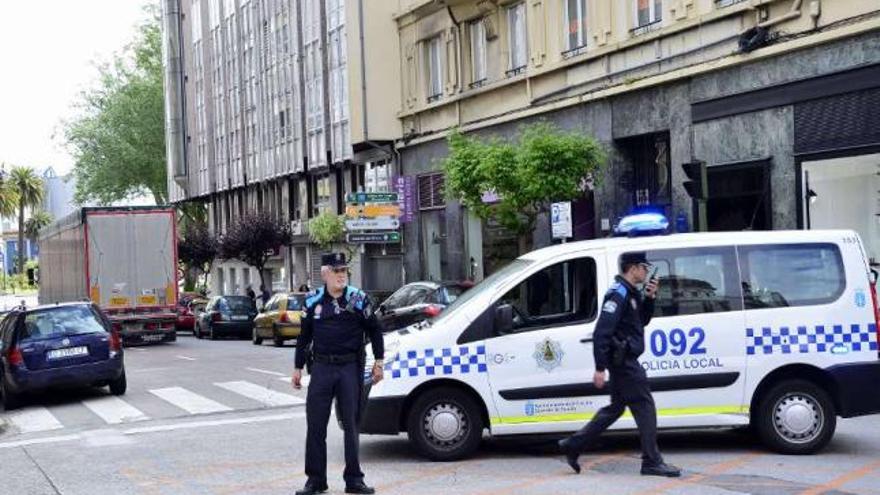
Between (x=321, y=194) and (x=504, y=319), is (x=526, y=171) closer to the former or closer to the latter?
(x=504, y=319)

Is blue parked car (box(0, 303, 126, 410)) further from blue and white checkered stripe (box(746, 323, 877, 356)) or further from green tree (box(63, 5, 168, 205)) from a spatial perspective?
green tree (box(63, 5, 168, 205))

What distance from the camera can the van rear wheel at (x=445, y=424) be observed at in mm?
9828

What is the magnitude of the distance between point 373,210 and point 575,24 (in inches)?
397

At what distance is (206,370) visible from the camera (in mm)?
21297

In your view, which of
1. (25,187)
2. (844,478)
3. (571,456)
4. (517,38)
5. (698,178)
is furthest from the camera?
(25,187)

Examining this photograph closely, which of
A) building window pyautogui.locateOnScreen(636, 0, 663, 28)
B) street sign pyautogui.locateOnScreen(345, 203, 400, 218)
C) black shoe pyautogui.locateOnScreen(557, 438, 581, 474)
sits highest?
building window pyautogui.locateOnScreen(636, 0, 663, 28)

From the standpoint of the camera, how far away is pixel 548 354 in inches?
382

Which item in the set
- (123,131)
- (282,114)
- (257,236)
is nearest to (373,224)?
(257,236)

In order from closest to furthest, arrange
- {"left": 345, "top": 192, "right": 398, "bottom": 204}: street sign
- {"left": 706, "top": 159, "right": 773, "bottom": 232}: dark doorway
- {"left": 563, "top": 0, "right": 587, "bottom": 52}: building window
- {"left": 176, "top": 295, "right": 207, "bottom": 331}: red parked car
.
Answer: {"left": 706, "top": 159, "right": 773, "bottom": 232}: dark doorway → {"left": 563, "top": 0, "right": 587, "bottom": 52}: building window → {"left": 345, "top": 192, "right": 398, "bottom": 204}: street sign → {"left": 176, "top": 295, "right": 207, "bottom": 331}: red parked car

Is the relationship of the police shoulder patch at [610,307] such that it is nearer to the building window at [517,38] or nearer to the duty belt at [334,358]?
the duty belt at [334,358]

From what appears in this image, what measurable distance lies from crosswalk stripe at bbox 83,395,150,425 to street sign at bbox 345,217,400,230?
16.1 metres

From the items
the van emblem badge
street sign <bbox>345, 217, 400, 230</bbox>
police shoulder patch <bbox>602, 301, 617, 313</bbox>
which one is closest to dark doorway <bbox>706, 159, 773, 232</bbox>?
the van emblem badge

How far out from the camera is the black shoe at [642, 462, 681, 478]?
8719 mm

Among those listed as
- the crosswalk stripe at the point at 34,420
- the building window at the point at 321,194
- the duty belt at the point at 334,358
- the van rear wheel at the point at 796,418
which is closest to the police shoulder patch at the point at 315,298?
the duty belt at the point at 334,358
